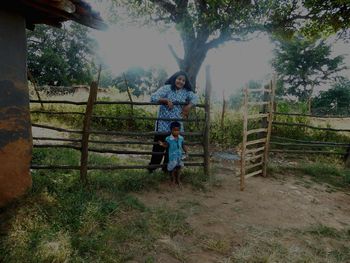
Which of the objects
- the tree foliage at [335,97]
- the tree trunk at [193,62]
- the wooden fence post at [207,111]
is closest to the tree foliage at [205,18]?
the tree trunk at [193,62]

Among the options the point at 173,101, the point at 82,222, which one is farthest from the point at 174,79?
the point at 82,222

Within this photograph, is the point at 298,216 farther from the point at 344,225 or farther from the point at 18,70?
the point at 18,70

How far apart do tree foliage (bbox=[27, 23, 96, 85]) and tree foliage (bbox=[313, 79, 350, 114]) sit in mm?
19974

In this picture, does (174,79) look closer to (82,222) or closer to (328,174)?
(82,222)

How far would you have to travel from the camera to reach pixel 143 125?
36.7 feet

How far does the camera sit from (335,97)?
973 inches

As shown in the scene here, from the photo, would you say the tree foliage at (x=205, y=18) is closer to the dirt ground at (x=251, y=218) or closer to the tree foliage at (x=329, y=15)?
the tree foliage at (x=329, y=15)

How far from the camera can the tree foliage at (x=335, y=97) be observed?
24141 millimetres

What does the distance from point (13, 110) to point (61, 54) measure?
2910 centimetres

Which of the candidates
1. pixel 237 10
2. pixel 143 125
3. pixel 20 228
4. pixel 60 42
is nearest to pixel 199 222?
pixel 20 228

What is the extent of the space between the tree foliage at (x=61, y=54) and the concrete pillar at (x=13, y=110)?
84.2ft

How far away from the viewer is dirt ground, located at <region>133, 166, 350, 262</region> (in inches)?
146

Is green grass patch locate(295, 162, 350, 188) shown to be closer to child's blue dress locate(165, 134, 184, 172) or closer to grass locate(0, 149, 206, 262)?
child's blue dress locate(165, 134, 184, 172)

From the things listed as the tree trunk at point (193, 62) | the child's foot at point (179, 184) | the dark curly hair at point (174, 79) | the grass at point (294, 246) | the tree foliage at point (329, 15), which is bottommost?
the grass at point (294, 246)
